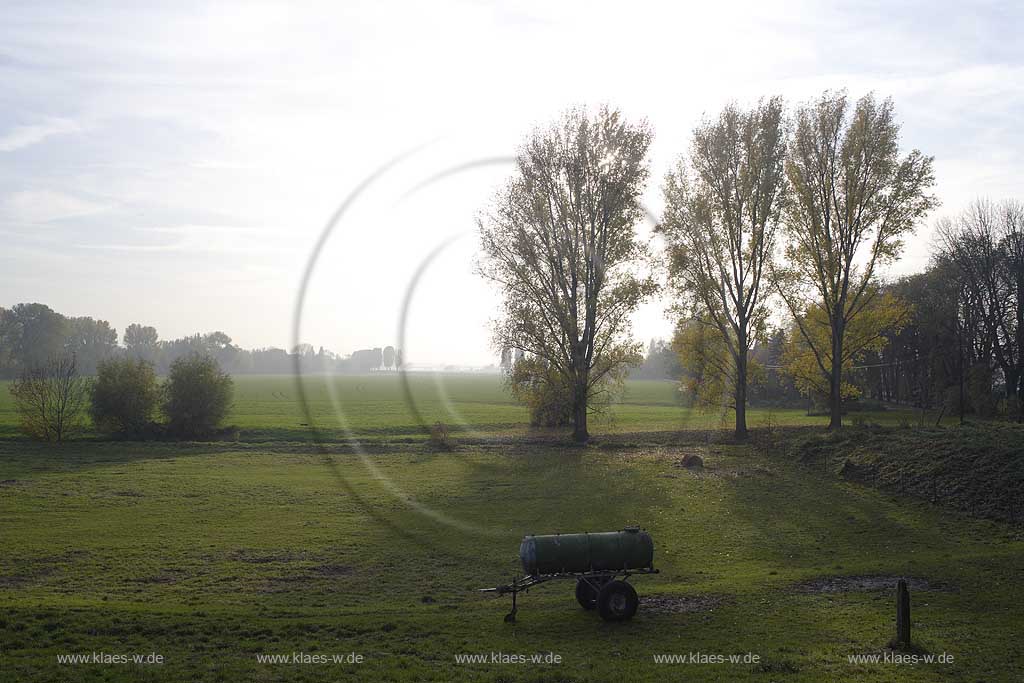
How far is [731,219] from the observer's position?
170 feet

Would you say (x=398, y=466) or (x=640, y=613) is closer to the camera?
(x=640, y=613)

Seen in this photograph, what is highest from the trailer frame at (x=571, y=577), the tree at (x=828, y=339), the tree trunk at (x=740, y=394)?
the tree at (x=828, y=339)

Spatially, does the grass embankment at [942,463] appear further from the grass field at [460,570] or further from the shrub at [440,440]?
the shrub at [440,440]

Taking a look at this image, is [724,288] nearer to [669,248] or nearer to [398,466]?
[669,248]

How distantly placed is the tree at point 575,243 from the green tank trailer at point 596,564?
34.8m

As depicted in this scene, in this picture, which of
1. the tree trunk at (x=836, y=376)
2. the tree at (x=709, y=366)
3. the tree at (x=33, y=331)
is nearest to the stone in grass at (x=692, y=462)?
the tree at (x=709, y=366)

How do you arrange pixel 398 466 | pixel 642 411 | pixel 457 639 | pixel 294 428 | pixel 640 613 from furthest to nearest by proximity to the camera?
pixel 642 411
pixel 294 428
pixel 398 466
pixel 640 613
pixel 457 639

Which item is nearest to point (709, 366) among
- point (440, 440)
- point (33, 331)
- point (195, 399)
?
point (440, 440)

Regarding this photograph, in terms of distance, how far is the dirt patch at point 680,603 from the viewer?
1895cm

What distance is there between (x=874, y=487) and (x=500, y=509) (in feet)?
59.6

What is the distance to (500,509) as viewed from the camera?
33031 mm

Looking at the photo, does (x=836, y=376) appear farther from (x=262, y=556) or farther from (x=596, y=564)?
(x=262, y=556)

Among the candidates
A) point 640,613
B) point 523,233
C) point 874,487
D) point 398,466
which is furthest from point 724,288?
point 640,613

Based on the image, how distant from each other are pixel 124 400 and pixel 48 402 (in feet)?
17.8
